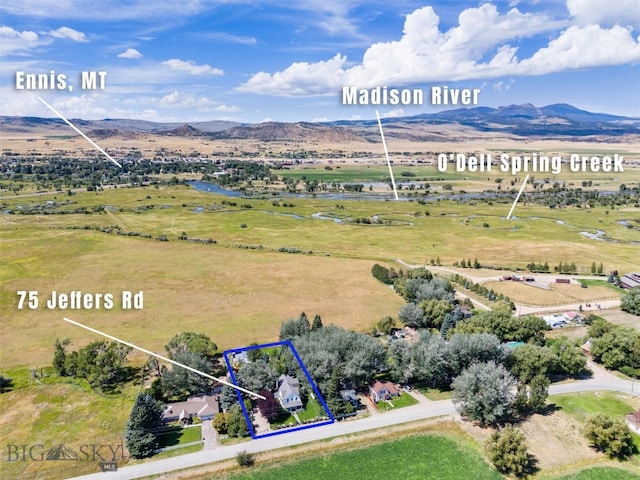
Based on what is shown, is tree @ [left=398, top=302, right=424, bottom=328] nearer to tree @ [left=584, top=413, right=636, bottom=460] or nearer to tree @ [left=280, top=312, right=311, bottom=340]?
tree @ [left=280, top=312, right=311, bottom=340]

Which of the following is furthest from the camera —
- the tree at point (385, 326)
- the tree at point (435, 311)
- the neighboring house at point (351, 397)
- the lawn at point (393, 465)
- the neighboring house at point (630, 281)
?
the neighboring house at point (630, 281)

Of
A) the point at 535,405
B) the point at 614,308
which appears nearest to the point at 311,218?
the point at 614,308

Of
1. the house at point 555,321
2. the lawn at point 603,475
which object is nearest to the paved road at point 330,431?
the lawn at point 603,475

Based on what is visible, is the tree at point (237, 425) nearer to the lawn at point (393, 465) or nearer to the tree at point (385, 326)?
the lawn at point (393, 465)

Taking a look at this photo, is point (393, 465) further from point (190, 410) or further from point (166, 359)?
point (166, 359)

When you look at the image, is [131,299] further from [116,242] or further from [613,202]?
[613,202]

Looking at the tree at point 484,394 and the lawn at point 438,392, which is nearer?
the tree at point 484,394

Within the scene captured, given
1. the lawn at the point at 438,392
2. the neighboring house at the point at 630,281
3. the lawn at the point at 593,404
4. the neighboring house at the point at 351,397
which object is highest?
the neighboring house at the point at 630,281
